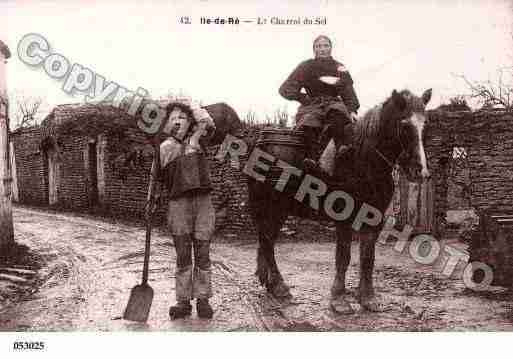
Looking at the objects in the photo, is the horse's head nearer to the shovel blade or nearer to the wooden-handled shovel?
the wooden-handled shovel

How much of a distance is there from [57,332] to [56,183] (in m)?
8.50

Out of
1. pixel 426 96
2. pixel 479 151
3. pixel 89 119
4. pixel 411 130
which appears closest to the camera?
pixel 411 130

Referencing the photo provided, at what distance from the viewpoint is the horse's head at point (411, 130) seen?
413 centimetres

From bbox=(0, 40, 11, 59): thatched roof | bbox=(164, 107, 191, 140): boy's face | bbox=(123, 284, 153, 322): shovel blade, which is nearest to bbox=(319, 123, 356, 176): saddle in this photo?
bbox=(164, 107, 191, 140): boy's face

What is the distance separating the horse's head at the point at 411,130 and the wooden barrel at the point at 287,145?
1152 mm

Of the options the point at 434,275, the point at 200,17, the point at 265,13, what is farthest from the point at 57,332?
the point at 434,275

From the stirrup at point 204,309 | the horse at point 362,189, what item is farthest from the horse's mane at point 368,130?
the stirrup at point 204,309

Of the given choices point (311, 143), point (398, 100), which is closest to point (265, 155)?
point (311, 143)

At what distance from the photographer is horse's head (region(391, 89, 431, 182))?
163 inches

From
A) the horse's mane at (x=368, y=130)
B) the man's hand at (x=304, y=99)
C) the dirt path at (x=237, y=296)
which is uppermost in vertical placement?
the man's hand at (x=304, y=99)

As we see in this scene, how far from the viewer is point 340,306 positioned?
15.6ft

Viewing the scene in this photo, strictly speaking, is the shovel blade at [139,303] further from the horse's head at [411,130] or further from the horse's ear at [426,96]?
the horse's ear at [426,96]

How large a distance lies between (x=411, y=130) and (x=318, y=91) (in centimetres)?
137
